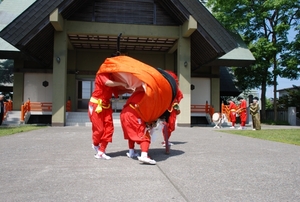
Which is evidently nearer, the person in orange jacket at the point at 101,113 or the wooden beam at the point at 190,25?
the person in orange jacket at the point at 101,113

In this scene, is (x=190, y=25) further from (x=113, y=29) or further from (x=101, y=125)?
(x=101, y=125)

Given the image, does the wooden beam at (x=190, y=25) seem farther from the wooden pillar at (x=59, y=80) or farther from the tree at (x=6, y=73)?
the tree at (x=6, y=73)

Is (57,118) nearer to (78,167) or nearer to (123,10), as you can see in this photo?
(123,10)

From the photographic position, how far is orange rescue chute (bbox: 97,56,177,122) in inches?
181

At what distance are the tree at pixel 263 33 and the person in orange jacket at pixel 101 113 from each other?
1959 centimetres

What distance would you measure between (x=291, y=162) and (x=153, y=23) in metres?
11.7

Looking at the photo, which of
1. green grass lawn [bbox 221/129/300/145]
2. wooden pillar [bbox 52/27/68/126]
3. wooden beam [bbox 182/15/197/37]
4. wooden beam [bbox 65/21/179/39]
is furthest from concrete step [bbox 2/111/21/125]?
green grass lawn [bbox 221/129/300/145]

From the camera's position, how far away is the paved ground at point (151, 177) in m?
3.06

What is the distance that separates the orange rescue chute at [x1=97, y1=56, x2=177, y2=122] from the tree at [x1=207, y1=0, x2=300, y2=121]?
19.5 metres

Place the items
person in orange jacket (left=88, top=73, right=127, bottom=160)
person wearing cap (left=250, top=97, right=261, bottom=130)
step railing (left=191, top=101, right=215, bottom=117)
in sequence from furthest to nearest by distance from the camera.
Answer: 1. step railing (left=191, top=101, right=215, bottom=117)
2. person wearing cap (left=250, top=97, right=261, bottom=130)
3. person in orange jacket (left=88, top=73, right=127, bottom=160)

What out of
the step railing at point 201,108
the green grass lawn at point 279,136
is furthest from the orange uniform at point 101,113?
the step railing at point 201,108

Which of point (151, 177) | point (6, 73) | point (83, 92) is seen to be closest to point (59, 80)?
point (83, 92)

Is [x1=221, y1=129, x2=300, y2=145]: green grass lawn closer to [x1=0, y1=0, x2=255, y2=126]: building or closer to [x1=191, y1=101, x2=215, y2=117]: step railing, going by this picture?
[x1=0, y1=0, x2=255, y2=126]: building

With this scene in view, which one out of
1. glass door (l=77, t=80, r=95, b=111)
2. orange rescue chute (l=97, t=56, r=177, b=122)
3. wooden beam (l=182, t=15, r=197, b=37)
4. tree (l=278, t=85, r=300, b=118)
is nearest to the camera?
orange rescue chute (l=97, t=56, r=177, b=122)
